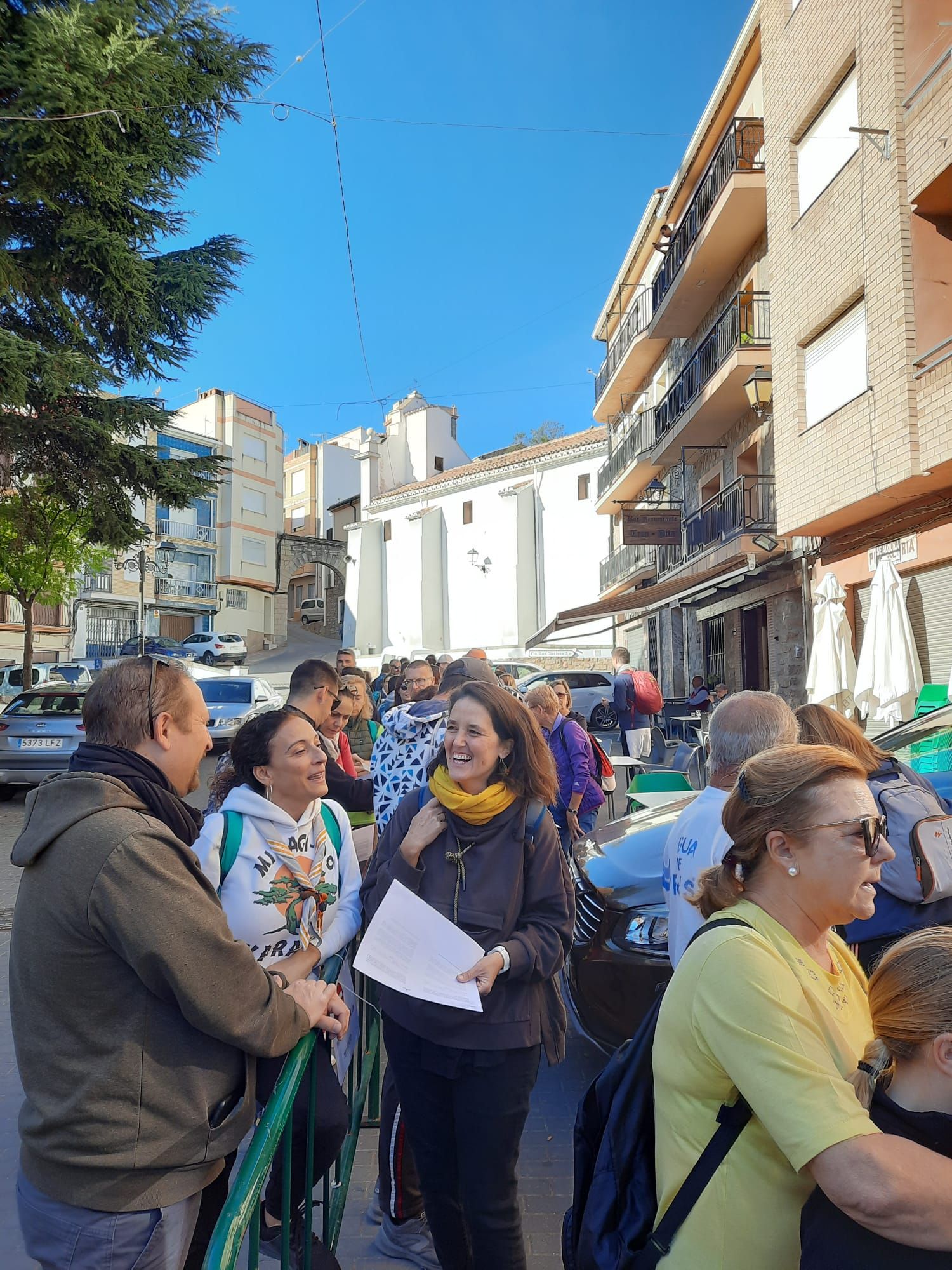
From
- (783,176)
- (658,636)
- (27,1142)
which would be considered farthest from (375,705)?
(658,636)

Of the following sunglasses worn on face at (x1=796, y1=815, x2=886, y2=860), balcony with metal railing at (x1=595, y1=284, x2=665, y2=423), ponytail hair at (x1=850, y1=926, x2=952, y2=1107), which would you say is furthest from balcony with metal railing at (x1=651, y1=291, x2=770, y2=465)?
ponytail hair at (x1=850, y1=926, x2=952, y2=1107)

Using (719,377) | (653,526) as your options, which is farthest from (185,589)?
(719,377)

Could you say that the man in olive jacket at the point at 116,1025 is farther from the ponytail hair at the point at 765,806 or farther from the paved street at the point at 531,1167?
the paved street at the point at 531,1167

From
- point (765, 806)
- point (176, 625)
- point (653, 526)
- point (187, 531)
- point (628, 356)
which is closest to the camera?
point (765, 806)

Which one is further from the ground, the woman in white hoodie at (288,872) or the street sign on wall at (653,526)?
the street sign on wall at (653,526)

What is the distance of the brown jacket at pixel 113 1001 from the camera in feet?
5.47

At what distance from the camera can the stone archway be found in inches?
2079

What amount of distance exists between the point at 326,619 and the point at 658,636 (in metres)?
31.9

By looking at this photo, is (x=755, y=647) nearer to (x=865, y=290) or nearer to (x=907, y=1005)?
(x=865, y=290)

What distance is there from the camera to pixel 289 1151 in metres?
2.18

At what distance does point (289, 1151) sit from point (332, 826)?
1.05m

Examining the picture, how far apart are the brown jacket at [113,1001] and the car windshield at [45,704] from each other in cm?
1109

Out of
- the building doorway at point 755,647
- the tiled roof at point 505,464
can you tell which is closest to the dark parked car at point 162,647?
the tiled roof at point 505,464

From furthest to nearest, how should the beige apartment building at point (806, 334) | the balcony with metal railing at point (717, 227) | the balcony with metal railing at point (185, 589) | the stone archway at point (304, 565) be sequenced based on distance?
the stone archway at point (304, 565) < the balcony with metal railing at point (185, 589) < the balcony with metal railing at point (717, 227) < the beige apartment building at point (806, 334)
